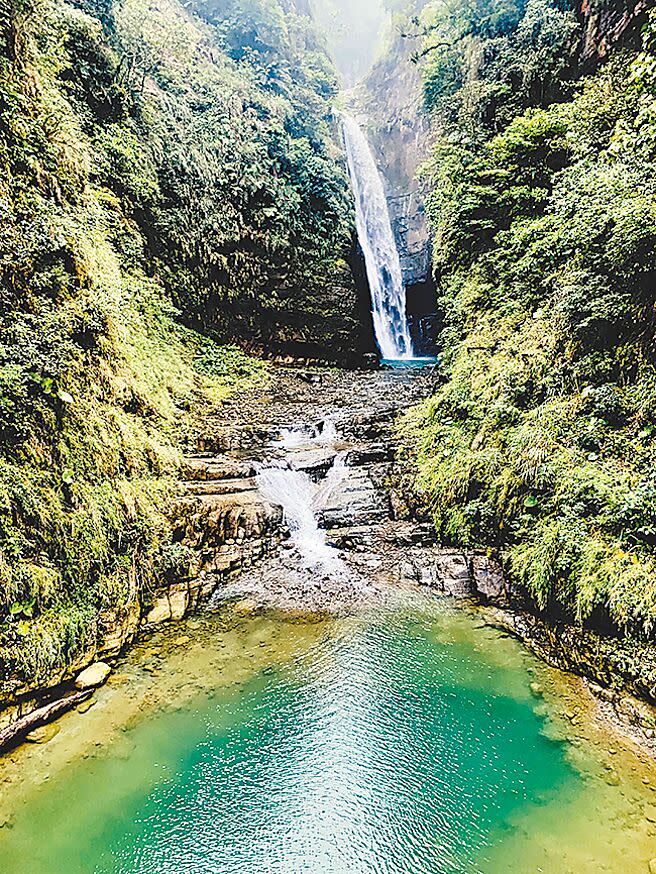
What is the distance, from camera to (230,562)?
7531 millimetres

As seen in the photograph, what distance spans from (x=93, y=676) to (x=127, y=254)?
426 inches

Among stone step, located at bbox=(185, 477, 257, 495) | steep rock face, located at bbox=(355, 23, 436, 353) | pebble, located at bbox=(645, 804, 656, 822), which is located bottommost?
pebble, located at bbox=(645, 804, 656, 822)

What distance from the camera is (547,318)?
286 inches

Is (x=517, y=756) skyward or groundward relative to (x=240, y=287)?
groundward

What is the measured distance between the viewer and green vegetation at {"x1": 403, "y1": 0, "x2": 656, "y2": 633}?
5086 millimetres

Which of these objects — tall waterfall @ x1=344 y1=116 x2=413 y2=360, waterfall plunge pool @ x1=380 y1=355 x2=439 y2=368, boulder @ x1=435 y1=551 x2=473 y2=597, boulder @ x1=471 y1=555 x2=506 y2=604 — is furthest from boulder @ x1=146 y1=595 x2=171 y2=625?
tall waterfall @ x1=344 y1=116 x2=413 y2=360

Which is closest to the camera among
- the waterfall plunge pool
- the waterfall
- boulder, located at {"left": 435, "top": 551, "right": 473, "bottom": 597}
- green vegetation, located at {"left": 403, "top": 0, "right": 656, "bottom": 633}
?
green vegetation, located at {"left": 403, "top": 0, "right": 656, "bottom": 633}

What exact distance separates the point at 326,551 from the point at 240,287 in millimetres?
11821

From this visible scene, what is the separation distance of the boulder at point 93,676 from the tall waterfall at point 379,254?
17.7 m

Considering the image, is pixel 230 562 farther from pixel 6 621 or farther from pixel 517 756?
pixel 517 756

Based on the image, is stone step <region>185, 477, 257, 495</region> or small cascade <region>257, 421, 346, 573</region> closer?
small cascade <region>257, 421, 346, 573</region>

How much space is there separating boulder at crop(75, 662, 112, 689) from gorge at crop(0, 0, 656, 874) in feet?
0.08

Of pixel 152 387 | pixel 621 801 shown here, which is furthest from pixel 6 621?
pixel 152 387

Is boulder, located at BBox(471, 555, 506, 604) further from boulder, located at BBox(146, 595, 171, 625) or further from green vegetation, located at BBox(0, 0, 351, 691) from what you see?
green vegetation, located at BBox(0, 0, 351, 691)
